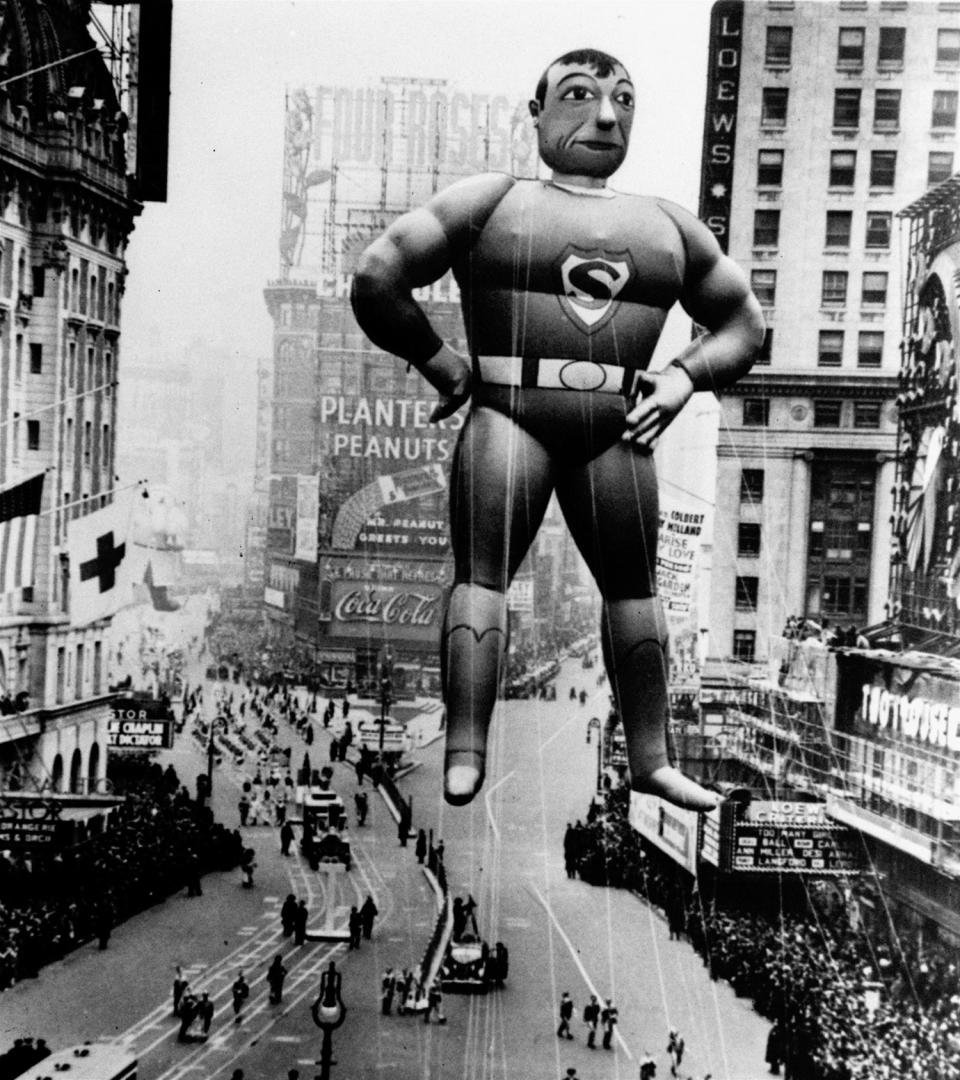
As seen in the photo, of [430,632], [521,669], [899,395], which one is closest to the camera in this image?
[521,669]

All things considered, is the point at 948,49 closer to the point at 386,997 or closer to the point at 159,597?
the point at 159,597

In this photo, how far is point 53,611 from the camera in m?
9.69

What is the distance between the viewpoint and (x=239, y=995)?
30.0 ft

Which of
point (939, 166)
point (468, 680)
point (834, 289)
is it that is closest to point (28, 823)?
point (468, 680)

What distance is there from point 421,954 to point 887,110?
6.39m

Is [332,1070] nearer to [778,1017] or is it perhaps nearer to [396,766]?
[396,766]

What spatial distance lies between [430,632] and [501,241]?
390 centimetres

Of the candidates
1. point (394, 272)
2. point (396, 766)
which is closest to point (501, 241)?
point (394, 272)

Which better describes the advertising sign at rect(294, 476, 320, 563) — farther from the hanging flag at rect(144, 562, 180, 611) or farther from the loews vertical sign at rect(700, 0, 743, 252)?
the loews vertical sign at rect(700, 0, 743, 252)

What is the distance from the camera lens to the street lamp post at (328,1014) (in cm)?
788

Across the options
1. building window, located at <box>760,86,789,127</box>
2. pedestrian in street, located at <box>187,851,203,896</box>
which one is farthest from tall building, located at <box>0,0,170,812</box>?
building window, located at <box>760,86,789,127</box>

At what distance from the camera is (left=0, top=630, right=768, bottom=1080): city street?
8594 mm

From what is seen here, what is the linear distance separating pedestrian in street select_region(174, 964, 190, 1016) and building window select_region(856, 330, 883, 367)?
6.29 meters

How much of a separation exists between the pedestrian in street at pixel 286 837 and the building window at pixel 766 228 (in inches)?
199
